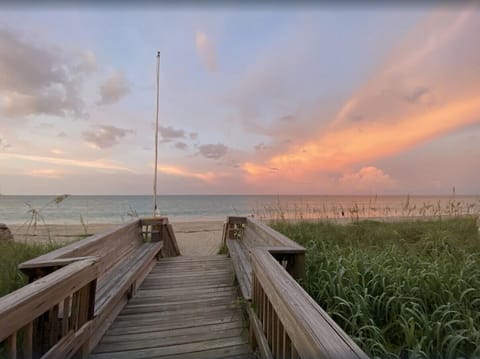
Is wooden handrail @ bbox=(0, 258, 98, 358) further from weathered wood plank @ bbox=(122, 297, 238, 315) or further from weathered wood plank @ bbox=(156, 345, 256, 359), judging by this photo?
weathered wood plank @ bbox=(122, 297, 238, 315)

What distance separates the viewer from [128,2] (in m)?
1.28

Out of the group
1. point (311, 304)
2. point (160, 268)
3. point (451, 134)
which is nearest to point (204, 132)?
point (160, 268)

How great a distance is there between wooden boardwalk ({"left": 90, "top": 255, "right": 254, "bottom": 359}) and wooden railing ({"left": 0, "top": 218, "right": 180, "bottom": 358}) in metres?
0.16

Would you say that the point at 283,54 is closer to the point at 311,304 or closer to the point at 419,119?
the point at 419,119

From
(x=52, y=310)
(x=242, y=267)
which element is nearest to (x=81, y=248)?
(x=52, y=310)

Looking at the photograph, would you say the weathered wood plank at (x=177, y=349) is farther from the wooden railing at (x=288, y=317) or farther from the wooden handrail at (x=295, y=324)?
the wooden handrail at (x=295, y=324)

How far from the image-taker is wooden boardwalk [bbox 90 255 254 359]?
1903 mm

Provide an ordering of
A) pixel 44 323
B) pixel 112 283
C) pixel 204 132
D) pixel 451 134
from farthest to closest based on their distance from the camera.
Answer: pixel 204 132
pixel 451 134
pixel 112 283
pixel 44 323

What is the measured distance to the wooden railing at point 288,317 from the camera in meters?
0.78

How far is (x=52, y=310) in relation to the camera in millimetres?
1465

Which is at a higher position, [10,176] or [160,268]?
[10,176]

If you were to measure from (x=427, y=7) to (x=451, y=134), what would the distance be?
5.11 metres

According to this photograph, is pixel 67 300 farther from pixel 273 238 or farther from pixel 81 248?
pixel 273 238

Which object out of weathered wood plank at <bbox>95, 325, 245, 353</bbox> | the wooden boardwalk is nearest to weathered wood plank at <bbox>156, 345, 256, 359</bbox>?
the wooden boardwalk
